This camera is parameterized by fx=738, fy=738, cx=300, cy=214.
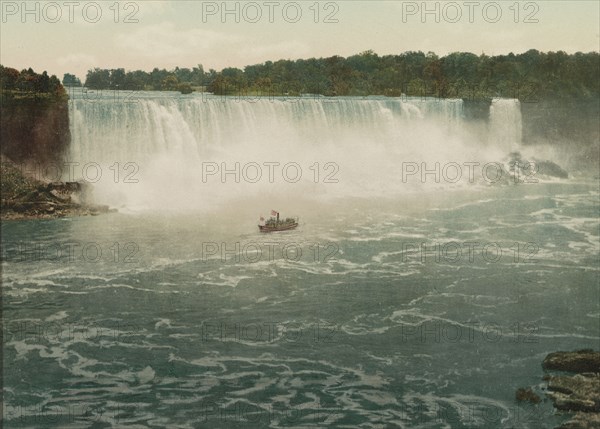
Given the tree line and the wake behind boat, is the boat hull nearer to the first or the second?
the wake behind boat

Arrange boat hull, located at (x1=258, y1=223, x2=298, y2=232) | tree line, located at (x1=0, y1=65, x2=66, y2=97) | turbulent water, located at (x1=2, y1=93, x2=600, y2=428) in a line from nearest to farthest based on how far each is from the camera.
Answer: turbulent water, located at (x1=2, y1=93, x2=600, y2=428) < boat hull, located at (x1=258, y1=223, x2=298, y2=232) < tree line, located at (x1=0, y1=65, x2=66, y2=97)

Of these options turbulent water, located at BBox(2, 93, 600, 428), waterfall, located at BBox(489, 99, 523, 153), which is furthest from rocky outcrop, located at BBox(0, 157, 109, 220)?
waterfall, located at BBox(489, 99, 523, 153)

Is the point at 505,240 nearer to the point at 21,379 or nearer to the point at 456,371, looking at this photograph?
the point at 456,371

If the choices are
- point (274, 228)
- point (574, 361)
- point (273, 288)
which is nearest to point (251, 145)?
point (274, 228)

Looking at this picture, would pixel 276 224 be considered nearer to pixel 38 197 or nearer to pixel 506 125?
pixel 38 197

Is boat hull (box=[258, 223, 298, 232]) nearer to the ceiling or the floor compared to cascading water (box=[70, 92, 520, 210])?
nearer to the floor

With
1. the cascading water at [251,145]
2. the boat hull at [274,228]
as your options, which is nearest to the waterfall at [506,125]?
the cascading water at [251,145]

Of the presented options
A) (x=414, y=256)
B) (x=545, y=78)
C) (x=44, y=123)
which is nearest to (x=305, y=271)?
(x=414, y=256)
